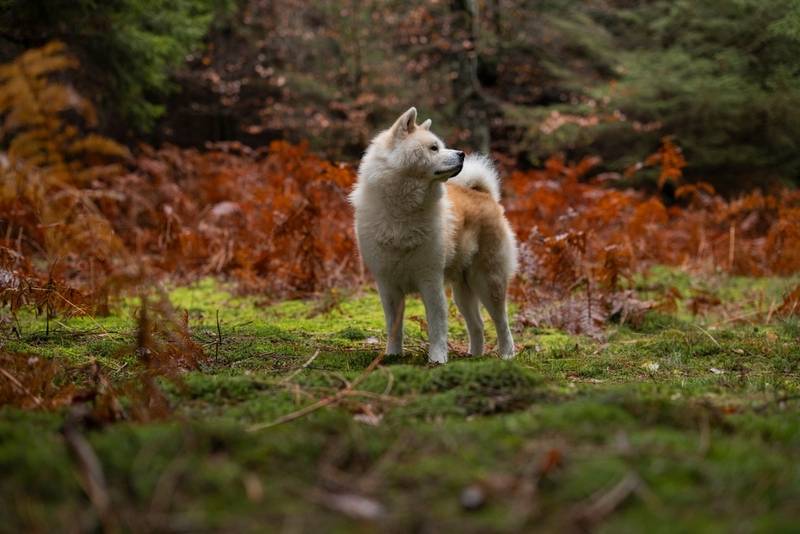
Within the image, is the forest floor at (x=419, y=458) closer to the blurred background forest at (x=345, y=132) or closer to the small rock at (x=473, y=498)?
the small rock at (x=473, y=498)

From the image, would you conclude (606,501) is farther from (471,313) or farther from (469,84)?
(469,84)

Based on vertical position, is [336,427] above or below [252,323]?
above

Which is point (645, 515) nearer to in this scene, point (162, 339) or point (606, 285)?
point (162, 339)

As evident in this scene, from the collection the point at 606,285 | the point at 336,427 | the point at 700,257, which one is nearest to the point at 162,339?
the point at 336,427

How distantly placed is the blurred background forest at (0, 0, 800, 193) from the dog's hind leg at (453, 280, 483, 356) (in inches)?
201

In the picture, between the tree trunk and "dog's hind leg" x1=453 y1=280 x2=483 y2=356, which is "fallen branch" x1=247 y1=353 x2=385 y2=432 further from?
the tree trunk

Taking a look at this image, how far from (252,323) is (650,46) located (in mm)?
13155

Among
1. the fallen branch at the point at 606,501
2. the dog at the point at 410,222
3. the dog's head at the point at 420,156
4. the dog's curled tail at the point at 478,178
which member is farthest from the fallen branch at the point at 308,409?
the dog's curled tail at the point at 478,178

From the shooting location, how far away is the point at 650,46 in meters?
15.6

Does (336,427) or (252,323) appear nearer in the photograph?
(336,427)

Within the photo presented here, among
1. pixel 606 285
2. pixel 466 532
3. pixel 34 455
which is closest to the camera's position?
pixel 466 532

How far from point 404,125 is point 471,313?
1490 millimetres

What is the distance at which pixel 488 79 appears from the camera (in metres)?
17.0

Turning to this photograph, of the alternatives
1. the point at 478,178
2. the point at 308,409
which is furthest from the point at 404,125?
the point at 308,409
